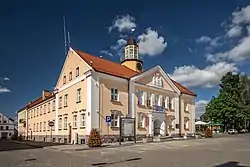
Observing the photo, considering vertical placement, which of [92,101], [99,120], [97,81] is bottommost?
[99,120]

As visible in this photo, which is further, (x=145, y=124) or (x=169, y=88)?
(x=169, y=88)

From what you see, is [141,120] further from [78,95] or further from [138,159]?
[138,159]

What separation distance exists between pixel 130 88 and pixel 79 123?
740 cm

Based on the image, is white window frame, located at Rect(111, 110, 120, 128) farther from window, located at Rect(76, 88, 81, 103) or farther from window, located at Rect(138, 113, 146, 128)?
window, located at Rect(76, 88, 81, 103)

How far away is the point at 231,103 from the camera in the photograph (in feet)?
215

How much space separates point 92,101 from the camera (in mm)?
31562

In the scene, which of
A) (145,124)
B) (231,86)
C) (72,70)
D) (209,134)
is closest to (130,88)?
(145,124)

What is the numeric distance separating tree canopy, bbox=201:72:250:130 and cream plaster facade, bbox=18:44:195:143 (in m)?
19.7

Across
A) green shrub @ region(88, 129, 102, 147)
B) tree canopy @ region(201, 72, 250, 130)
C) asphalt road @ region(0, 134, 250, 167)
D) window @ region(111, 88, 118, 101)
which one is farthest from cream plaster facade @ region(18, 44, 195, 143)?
tree canopy @ region(201, 72, 250, 130)

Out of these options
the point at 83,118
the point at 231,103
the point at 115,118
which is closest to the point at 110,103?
the point at 115,118

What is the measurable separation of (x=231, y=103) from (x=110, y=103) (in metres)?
40.4

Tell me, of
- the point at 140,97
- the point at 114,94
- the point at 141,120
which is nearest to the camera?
the point at 114,94

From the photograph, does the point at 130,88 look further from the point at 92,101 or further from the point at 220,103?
the point at 220,103

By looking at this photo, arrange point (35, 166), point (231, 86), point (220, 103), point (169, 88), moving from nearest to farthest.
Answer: point (35, 166)
point (169, 88)
point (220, 103)
point (231, 86)
